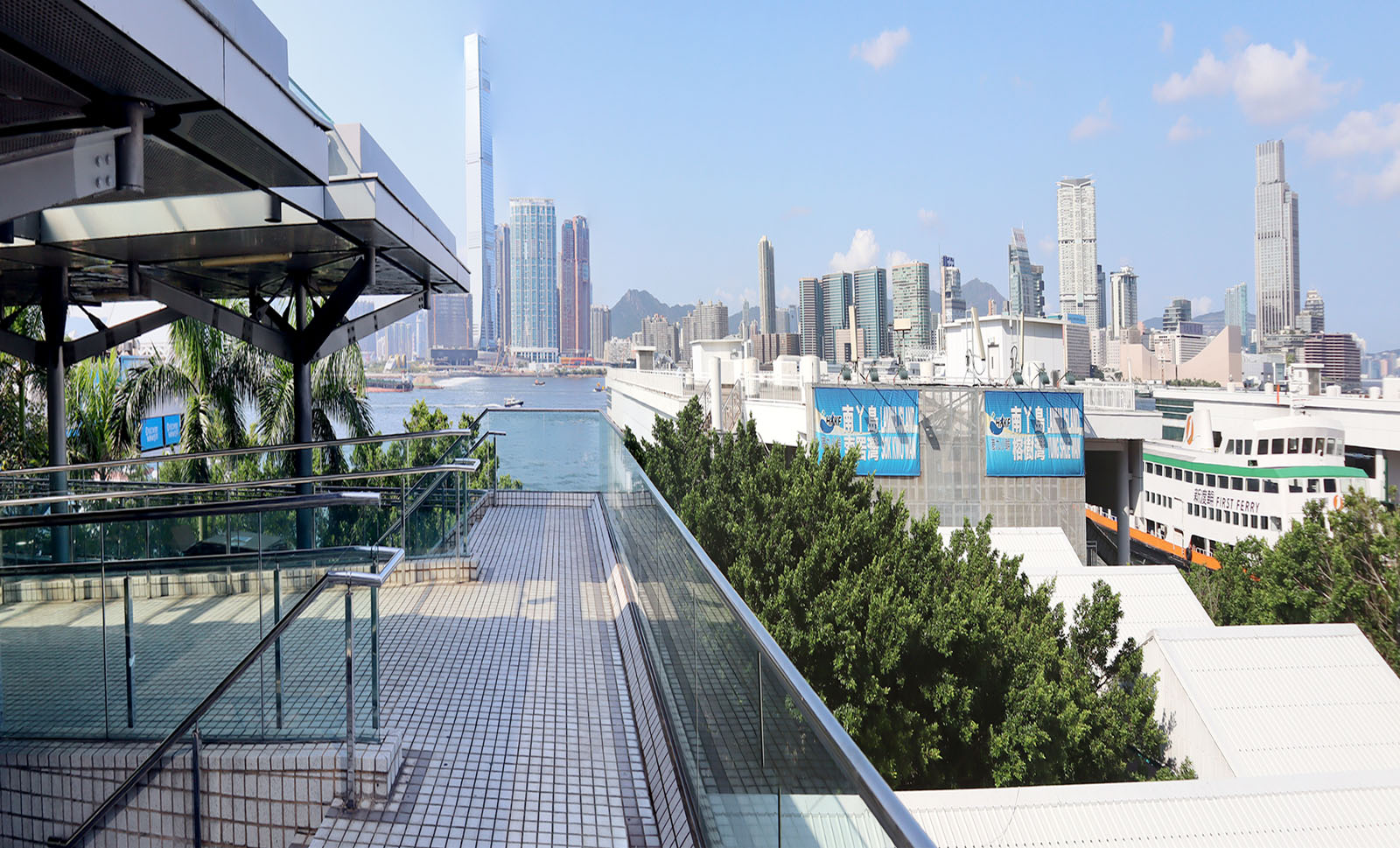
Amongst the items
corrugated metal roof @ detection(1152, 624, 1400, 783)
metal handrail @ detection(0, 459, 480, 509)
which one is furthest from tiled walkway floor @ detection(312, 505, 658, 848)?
corrugated metal roof @ detection(1152, 624, 1400, 783)

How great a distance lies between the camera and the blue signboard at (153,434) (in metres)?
14.8

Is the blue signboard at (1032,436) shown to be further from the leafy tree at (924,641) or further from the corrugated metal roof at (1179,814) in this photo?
the corrugated metal roof at (1179,814)

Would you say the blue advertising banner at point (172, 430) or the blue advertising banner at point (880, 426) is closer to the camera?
the blue advertising banner at point (172, 430)

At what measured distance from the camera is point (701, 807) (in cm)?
324

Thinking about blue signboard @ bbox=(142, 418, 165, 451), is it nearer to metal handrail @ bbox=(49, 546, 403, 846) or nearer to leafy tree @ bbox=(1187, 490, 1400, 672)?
metal handrail @ bbox=(49, 546, 403, 846)

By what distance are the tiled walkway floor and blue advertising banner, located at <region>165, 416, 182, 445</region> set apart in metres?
11.1

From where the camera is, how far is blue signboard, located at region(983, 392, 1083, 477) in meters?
36.3

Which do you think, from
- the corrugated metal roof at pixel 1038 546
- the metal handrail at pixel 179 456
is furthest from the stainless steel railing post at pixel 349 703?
the corrugated metal roof at pixel 1038 546

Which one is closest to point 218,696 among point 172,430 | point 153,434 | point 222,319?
point 222,319

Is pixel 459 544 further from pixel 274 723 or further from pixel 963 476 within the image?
pixel 963 476

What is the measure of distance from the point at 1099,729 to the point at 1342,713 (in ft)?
18.3

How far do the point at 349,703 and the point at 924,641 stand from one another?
9.86 m

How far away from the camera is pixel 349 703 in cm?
377

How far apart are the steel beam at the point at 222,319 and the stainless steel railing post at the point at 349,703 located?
438 centimetres
